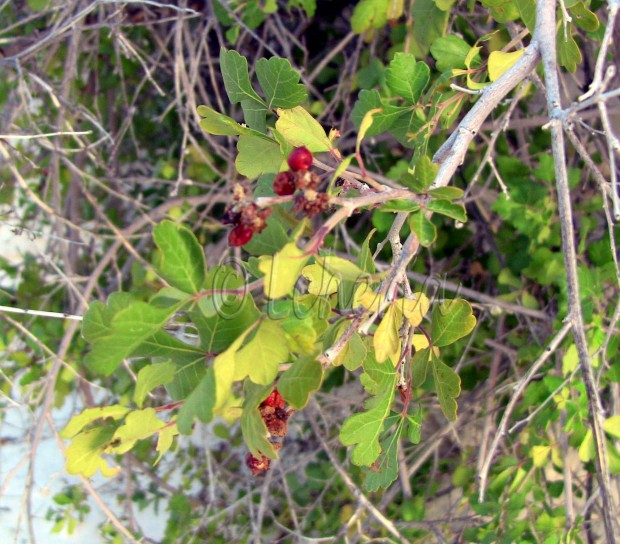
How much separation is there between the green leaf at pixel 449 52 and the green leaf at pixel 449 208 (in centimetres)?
41

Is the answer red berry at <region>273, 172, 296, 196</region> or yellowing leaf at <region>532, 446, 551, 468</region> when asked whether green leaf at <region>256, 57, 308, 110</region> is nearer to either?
red berry at <region>273, 172, 296, 196</region>

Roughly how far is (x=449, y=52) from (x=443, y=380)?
51 centimetres

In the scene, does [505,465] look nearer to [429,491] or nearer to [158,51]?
[429,491]

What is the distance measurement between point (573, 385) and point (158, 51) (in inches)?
54.9

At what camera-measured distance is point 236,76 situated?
748 millimetres

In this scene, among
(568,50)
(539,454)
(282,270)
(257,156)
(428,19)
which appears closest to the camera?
(282,270)

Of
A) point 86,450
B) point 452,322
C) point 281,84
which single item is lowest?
point 86,450

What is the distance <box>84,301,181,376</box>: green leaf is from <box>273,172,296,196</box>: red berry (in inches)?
5.5

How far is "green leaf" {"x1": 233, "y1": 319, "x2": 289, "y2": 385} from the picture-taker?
Result: 1.79 feet

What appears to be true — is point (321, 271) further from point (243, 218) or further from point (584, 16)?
point (584, 16)

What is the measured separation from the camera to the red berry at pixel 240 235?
1.76 ft

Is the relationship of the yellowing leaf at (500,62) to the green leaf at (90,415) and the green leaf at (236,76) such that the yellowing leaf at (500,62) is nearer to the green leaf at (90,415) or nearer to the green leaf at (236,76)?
the green leaf at (236,76)

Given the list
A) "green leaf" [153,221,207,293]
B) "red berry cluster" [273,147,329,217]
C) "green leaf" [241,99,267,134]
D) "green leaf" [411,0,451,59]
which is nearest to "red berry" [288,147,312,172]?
"red berry cluster" [273,147,329,217]

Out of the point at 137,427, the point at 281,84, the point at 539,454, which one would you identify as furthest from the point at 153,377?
the point at 539,454
